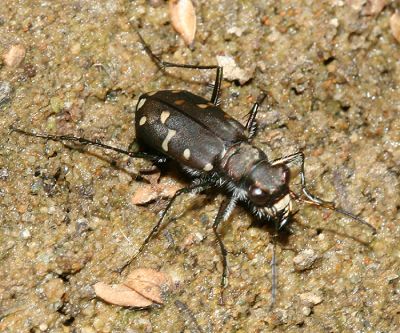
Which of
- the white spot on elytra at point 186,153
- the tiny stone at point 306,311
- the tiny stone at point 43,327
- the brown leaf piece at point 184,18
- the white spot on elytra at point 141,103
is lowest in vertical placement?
the tiny stone at point 43,327

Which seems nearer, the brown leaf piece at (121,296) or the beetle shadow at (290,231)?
the brown leaf piece at (121,296)

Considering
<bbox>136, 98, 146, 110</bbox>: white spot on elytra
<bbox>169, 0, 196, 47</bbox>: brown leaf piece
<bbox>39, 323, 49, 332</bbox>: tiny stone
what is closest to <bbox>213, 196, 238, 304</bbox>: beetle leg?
<bbox>136, 98, 146, 110</bbox>: white spot on elytra

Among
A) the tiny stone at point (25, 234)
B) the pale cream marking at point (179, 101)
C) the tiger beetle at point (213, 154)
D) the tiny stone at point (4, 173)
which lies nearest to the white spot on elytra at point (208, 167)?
the tiger beetle at point (213, 154)

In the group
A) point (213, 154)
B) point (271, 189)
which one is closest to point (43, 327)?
point (213, 154)

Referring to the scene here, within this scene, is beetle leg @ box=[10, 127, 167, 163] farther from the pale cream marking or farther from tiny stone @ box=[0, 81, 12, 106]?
the pale cream marking

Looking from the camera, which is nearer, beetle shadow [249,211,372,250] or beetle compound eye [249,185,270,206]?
beetle compound eye [249,185,270,206]

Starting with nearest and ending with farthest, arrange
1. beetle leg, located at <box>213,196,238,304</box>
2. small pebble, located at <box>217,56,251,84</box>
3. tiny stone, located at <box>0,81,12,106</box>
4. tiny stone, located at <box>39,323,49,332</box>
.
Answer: tiny stone, located at <box>39,323,49,332</box>, beetle leg, located at <box>213,196,238,304</box>, tiny stone, located at <box>0,81,12,106</box>, small pebble, located at <box>217,56,251,84</box>

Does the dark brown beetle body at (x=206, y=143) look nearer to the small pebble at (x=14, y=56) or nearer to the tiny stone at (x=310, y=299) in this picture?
the tiny stone at (x=310, y=299)
